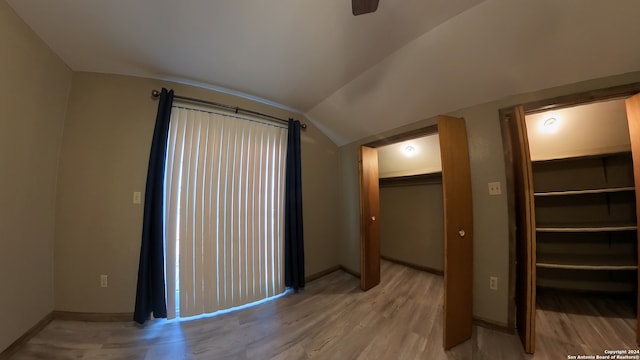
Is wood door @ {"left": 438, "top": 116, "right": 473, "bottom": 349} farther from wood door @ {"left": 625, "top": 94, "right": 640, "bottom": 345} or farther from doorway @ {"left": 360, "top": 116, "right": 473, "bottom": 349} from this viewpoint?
wood door @ {"left": 625, "top": 94, "right": 640, "bottom": 345}

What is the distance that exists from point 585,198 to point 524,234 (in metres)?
1.58

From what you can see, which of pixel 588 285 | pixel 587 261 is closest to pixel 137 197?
pixel 587 261

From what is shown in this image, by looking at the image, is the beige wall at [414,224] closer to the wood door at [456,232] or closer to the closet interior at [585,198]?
the closet interior at [585,198]

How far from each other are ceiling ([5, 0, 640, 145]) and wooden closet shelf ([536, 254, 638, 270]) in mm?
1740

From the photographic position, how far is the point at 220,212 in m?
2.04

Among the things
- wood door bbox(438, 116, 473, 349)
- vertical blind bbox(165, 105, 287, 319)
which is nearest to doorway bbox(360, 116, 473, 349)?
wood door bbox(438, 116, 473, 349)

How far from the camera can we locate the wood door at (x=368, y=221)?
8.05 feet

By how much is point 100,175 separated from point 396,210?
3.83 m

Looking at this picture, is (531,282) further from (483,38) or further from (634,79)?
(483,38)

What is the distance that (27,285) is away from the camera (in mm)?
1484

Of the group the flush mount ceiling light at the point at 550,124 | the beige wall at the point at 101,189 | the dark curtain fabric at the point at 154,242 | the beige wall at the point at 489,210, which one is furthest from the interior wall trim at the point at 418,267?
the beige wall at the point at 101,189

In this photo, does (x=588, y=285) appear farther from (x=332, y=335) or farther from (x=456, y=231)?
(x=332, y=335)

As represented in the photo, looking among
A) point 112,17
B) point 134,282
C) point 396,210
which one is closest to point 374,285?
point 396,210

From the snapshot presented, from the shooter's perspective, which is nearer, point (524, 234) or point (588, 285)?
point (524, 234)
